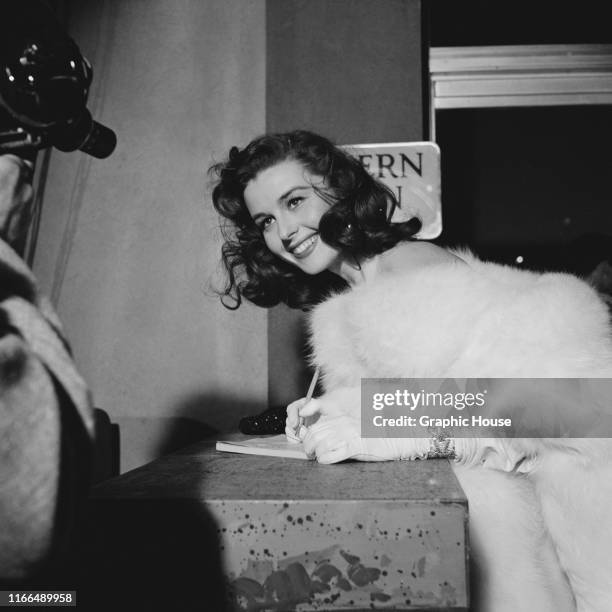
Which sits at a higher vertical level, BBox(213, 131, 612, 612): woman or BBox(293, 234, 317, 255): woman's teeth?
BBox(293, 234, 317, 255): woman's teeth

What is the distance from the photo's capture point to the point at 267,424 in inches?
51.2

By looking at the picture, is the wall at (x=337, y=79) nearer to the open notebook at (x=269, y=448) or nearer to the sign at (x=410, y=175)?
the sign at (x=410, y=175)

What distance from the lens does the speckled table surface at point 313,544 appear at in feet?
1.96

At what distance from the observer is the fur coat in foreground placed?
832 mm

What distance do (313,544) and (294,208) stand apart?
92 centimetres

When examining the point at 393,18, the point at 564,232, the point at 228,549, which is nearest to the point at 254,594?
the point at 228,549

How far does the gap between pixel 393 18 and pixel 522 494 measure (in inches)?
57.2

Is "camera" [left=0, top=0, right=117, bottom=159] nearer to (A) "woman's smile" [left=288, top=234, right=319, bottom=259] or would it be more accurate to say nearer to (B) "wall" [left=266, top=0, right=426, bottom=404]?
(A) "woman's smile" [left=288, top=234, right=319, bottom=259]

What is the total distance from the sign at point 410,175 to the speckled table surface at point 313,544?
3.64 ft

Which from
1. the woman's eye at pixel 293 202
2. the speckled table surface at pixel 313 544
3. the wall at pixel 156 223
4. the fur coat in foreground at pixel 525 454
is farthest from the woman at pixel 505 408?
the wall at pixel 156 223

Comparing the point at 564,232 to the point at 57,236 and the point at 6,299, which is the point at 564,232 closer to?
the point at 57,236

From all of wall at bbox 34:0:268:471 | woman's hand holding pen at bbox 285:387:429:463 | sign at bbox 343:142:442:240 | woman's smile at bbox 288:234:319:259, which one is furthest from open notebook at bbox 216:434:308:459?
sign at bbox 343:142:442:240

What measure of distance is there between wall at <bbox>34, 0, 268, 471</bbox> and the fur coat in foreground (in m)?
0.88

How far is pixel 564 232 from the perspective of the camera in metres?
2.47
